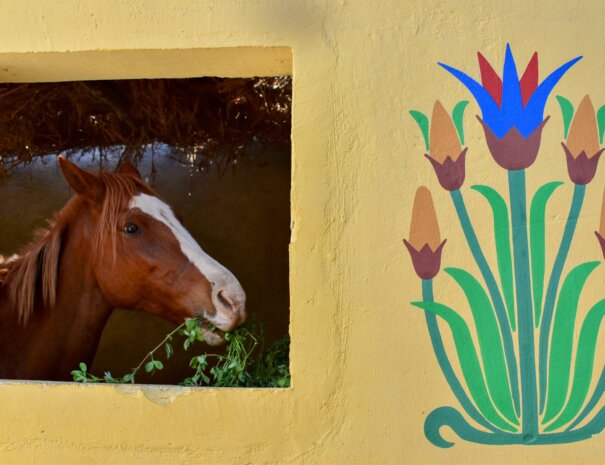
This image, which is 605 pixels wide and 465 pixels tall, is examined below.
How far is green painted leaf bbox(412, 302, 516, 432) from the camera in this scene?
8.15 feet

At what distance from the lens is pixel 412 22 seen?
102 inches

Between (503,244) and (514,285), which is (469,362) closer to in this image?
(514,285)

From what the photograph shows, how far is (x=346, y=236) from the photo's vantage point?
8.35 ft

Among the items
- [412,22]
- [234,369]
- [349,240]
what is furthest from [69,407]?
[412,22]

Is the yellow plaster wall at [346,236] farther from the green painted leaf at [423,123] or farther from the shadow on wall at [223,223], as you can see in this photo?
the shadow on wall at [223,223]

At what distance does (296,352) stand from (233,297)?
0.65 m

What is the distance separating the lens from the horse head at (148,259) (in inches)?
124

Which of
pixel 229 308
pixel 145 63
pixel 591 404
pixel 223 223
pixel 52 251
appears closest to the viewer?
pixel 591 404

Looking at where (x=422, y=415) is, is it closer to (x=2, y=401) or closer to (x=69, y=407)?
(x=69, y=407)

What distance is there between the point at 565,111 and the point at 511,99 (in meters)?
0.19

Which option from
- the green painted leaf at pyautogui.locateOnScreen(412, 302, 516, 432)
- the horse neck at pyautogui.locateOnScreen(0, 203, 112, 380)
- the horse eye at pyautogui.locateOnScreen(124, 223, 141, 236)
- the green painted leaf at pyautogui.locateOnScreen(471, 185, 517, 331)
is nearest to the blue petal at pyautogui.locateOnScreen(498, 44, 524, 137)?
the green painted leaf at pyautogui.locateOnScreen(471, 185, 517, 331)

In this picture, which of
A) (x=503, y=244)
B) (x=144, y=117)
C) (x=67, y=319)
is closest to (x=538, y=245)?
(x=503, y=244)

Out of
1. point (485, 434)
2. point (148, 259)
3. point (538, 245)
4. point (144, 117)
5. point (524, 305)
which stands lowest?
point (485, 434)

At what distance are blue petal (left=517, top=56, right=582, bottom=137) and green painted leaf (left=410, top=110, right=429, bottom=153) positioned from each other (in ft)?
1.02
